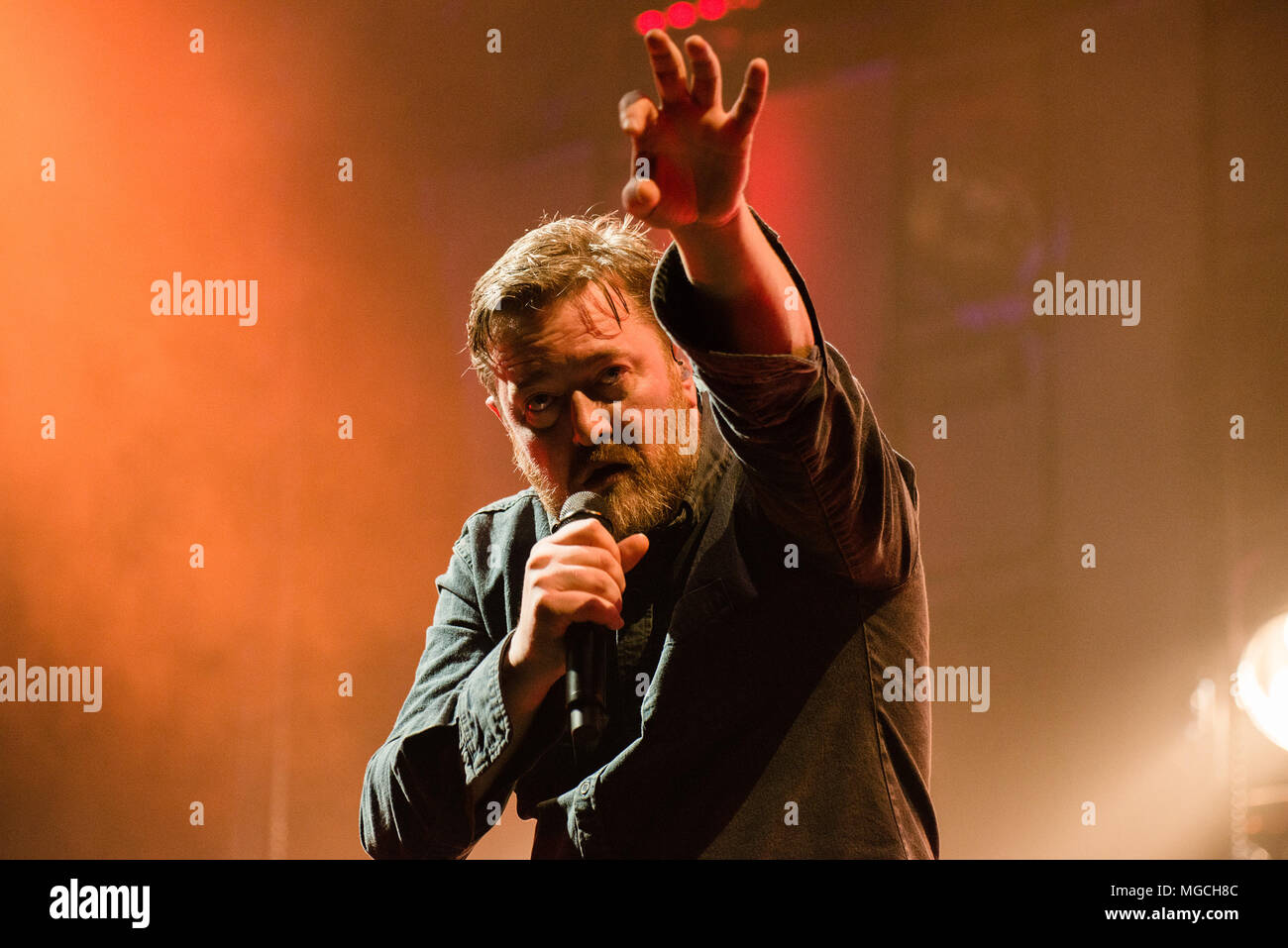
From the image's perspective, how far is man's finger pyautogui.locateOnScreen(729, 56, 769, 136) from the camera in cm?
97

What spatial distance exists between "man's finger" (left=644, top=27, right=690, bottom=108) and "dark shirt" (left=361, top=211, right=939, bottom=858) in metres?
0.35

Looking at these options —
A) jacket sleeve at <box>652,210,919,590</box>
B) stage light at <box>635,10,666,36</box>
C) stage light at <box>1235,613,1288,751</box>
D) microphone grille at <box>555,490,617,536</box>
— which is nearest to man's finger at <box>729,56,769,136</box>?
jacket sleeve at <box>652,210,919,590</box>

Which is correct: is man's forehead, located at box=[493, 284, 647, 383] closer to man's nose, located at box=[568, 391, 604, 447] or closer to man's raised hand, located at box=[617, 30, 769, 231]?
man's nose, located at box=[568, 391, 604, 447]

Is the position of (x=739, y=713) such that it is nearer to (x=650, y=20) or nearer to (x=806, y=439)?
(x=806, y=439)

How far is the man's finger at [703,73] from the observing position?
960 millimetres

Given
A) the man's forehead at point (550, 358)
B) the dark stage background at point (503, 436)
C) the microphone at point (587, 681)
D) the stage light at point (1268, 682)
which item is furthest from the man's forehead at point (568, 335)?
the stage light at point (1268, 682)

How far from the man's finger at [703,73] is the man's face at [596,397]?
0.53 metres

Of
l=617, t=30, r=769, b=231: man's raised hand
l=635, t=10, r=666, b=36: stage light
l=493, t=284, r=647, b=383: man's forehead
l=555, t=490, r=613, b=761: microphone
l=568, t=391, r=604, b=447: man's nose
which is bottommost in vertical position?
l=555, t=490, r=613, b=761: microphone

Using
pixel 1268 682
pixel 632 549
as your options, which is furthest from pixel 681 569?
pixel 1268 682

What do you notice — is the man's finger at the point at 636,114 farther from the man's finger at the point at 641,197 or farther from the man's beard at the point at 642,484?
the man's beard at the point at 642,484

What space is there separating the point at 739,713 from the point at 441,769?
1.31 feet
